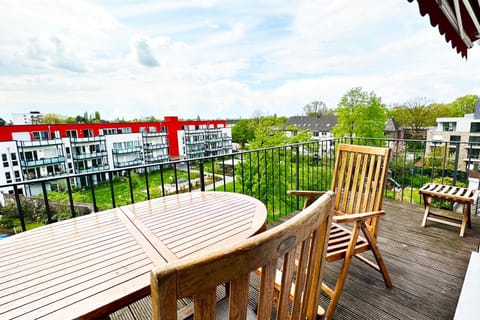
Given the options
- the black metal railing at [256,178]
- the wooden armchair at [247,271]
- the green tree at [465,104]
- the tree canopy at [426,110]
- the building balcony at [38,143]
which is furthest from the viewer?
the green tree at [465,104]

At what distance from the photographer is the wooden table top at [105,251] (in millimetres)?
827

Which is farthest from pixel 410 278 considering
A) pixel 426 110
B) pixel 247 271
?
pixel 426 110

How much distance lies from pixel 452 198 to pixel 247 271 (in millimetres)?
3356

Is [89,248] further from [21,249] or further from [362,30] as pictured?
[362,30]

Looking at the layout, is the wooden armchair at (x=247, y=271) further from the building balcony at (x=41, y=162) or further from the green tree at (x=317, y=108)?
the green tree at (x=317, y=108)

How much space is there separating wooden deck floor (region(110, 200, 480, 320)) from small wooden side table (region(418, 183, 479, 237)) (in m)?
0.12

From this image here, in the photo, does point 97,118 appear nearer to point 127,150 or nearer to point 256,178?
point 127,150

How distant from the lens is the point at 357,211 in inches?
86.0

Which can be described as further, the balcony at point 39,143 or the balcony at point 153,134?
the balcony at point 153,134

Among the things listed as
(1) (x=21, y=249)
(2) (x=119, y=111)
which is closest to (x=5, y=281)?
(1) (x=21, y=249)

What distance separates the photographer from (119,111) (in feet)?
Result: 73.4

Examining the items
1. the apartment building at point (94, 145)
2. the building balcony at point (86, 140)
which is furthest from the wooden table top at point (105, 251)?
the building balcony at point (86, 140)

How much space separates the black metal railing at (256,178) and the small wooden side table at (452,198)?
65 cm

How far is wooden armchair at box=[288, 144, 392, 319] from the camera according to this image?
1.61 meters
